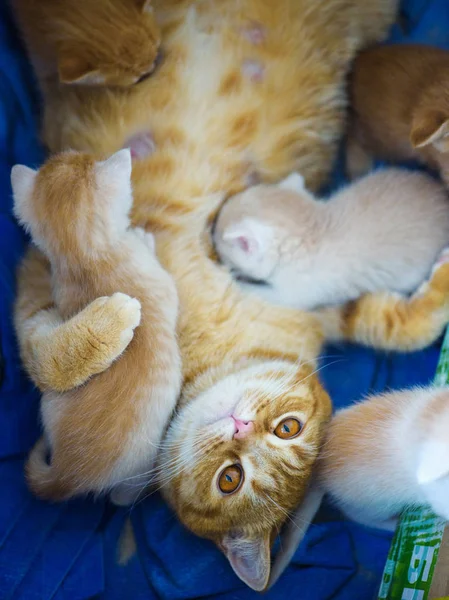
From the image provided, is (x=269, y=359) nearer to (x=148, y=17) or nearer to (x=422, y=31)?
(x=148, y=17)

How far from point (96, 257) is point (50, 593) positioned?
723 mm

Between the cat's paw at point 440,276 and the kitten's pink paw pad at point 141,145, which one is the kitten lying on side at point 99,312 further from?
the cat's paw at point 440,276

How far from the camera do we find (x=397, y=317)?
60.6 inches

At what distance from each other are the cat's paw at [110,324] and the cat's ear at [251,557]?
456mm

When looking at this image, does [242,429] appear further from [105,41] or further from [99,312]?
[105,41]

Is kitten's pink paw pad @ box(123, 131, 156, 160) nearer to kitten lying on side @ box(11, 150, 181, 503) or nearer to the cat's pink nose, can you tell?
kitten lying on side @ box(11, 150, 181, 503)

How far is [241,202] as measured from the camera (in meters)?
1.52

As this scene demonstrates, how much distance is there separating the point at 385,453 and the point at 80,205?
0.80 meters

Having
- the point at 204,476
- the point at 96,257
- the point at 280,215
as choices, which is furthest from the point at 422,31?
the point at 204,476

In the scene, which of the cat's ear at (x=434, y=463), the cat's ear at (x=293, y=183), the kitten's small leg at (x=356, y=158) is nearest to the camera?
the cat's ear at (x=434, y=463)

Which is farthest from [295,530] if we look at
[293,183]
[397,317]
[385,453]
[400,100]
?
[400,100]

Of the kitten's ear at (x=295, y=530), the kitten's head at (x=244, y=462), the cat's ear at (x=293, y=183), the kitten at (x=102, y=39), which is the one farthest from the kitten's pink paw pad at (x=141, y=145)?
the kitten's ear at (x=295, y=530)

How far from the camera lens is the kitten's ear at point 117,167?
49.1 inches

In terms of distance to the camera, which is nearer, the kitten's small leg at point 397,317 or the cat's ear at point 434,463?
the cat's ear at point 434,463
